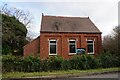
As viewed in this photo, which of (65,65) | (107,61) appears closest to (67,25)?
(107,61)

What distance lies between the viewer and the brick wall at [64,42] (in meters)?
34.6

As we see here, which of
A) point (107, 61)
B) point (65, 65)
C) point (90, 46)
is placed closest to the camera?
point (65, 65)

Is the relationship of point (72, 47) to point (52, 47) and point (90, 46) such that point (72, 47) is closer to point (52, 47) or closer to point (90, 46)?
point (90, 46)

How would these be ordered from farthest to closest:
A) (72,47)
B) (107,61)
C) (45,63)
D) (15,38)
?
(15,38)
(72,47)
(107,61)
(45,63)

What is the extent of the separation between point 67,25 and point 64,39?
292 cm

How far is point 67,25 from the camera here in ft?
122

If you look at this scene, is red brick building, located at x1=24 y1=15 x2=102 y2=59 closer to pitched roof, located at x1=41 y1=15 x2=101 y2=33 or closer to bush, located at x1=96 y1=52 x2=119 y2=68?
pitched roof, located at x1=41 y1=15 x2=101 y2=33

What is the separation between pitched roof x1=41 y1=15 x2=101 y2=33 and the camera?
35781 millimetres

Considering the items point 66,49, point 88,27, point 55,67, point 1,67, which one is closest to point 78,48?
point 66,49

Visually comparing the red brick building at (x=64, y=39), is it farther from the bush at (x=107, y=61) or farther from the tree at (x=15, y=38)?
the bush at (x=107, y=61)

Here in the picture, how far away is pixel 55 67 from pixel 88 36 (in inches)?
559

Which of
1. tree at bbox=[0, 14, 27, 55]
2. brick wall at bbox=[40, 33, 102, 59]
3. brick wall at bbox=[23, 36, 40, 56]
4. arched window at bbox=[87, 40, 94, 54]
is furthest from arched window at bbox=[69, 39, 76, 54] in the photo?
tree at bbox=[0, 14, 27, 55]

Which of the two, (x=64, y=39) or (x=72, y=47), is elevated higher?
(x=64, y=39)

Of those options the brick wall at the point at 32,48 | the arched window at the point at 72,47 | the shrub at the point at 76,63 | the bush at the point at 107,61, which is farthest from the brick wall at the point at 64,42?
the shrub at the point at 76,63
